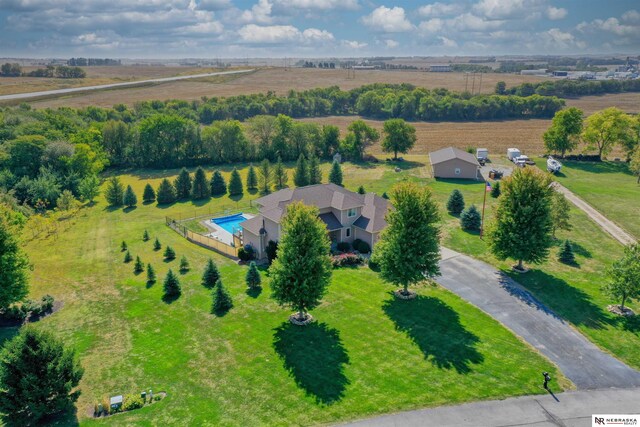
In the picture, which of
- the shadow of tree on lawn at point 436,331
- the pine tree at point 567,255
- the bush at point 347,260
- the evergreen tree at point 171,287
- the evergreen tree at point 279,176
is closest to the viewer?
the shadow of tree on lawn at point 436,331

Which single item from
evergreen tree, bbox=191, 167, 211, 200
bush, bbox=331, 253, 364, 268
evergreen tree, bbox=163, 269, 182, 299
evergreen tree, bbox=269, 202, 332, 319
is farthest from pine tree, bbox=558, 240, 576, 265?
evergreen tree, bbox=191, 167, 211, 200

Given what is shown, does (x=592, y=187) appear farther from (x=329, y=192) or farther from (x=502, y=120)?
(x=502, y=120)

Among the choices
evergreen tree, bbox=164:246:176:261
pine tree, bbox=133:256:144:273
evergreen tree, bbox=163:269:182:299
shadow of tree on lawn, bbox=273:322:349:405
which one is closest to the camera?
shadow of tree on lawn, bbox=273:322:349:405

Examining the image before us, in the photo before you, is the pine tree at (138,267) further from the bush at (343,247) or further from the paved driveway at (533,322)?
the paved driveway at (533,322)

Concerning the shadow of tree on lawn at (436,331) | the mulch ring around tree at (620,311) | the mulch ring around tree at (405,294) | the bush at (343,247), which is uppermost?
the bush at (343,247)

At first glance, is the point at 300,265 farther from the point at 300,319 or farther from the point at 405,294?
the point at 405,294

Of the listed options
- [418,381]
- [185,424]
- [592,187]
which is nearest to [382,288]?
[418,381]

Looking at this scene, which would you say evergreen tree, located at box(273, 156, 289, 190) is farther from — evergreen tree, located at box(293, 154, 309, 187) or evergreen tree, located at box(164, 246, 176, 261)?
evergreen tree, located at box(164, 246, 176, 261)

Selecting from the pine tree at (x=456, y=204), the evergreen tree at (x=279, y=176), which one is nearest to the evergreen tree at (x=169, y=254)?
the evergreen tree at (x=279, y=176)
